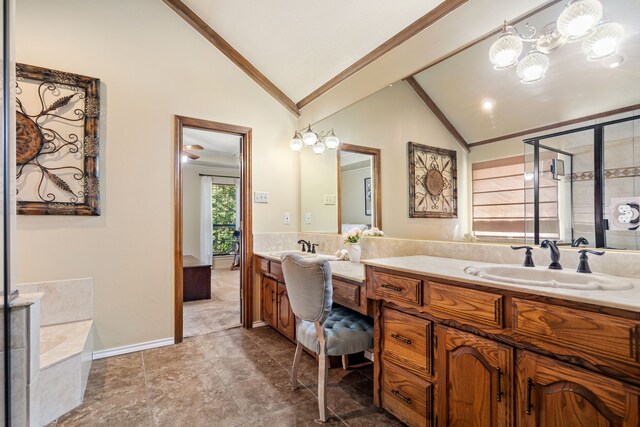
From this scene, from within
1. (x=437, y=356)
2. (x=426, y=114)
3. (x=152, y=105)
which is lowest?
(x=437, y=356)

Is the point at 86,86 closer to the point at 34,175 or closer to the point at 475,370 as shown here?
the point at 34,175

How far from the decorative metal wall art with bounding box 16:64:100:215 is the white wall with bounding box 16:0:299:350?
0.08 m

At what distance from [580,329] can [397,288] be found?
72cm

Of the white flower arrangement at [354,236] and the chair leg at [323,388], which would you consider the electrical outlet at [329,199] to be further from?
the chair leg at [323,388]

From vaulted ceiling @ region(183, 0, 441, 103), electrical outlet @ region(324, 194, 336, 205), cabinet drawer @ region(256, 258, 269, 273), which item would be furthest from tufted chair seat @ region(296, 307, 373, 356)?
vaulted ceiling @ region(183, 0, 441, 103)

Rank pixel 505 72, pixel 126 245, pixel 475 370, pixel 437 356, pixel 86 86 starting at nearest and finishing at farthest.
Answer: pixel 475 370
pixel 437 356
pixel 505 72
pixel 86 86
pixel 126 245

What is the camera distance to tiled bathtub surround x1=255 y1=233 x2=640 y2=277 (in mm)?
1239

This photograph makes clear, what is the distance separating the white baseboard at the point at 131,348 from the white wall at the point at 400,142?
2.14 meters

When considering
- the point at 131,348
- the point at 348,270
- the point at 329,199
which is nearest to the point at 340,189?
the point at 329,199

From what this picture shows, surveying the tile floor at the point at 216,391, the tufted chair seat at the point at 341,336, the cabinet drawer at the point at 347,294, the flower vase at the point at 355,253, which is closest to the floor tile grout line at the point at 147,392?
the tile floor at the point at 216,391

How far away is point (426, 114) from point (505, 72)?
1.79 ft

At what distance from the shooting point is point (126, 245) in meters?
2.51

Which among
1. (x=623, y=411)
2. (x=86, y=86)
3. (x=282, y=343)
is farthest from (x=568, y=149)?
(x=86, y=86)

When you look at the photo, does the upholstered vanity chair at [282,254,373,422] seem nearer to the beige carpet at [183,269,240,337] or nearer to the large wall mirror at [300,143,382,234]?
the large wall mirror at [300,143,382,234]
